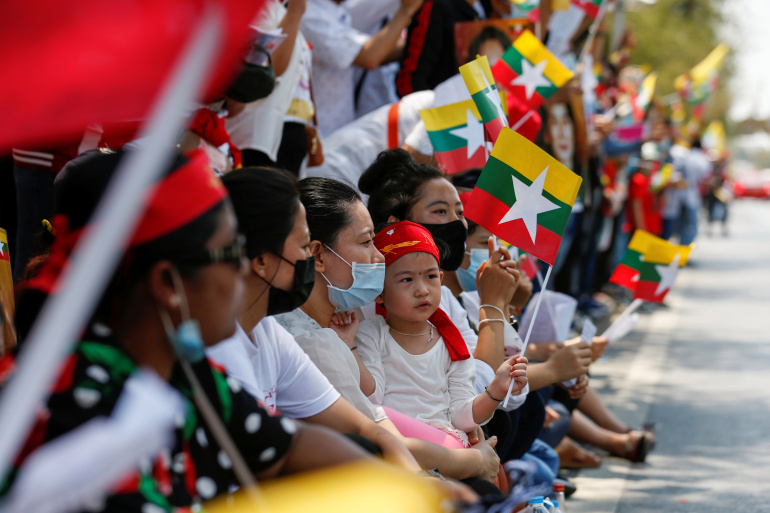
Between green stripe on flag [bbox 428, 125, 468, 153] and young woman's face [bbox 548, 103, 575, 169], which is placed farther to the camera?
young woman's face [bbox 548, 103, 575, 169]

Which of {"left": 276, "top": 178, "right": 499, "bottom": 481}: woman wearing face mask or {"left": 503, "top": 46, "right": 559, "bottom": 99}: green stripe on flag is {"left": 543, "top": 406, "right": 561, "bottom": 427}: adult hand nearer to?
{"left": 276, "top": 178, "right": 499, "bottom": 481}: woman wearing face mask

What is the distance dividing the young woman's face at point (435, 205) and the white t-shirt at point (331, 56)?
1.24 meters

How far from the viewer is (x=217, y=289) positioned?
5.21 ft

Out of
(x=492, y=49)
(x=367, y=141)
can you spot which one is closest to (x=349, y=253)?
(x=367, y=141)

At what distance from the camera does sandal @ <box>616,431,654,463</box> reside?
4734 millimetres

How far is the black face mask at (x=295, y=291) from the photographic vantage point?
2.14 meters

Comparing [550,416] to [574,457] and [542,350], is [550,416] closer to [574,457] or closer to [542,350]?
[542,350]

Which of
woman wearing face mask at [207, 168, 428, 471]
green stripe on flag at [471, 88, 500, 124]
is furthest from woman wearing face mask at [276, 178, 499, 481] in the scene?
green stripe on flag at [471, 88, 500, 124]

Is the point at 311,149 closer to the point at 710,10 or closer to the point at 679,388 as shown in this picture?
the point at 679,388

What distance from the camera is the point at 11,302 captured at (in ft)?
8.07

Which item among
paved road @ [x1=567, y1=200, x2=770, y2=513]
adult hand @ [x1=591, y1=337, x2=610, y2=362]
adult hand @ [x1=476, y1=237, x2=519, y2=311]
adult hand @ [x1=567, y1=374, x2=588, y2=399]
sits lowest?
paved road @ [x1=567, y1=200, x2=770, y2=513]

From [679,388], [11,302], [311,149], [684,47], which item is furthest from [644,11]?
[11,302]

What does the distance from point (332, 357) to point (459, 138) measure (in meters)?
1.79

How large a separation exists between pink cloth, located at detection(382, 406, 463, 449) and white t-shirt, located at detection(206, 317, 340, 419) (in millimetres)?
417
